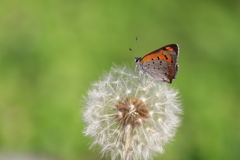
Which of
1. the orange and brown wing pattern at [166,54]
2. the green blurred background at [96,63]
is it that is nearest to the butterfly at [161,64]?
the orange and brown wing pattern at [166,54]

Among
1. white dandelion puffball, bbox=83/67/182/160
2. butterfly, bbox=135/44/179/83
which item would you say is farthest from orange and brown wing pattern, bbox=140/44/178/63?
white dandelion puffball, bbox=83/67/182/160

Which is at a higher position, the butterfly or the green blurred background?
the green blurred background

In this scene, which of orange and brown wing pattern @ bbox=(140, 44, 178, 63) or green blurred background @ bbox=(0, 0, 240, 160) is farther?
green blurred background @ bbox=(0, 0, 240, 160)

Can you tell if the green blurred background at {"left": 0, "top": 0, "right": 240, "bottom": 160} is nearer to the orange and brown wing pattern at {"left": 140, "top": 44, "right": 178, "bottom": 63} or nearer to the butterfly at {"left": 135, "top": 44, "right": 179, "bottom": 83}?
the butterfly at {"left": 135, "top": 44, "right": 179, "bottom": 83}

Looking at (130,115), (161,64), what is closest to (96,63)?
(161,64)

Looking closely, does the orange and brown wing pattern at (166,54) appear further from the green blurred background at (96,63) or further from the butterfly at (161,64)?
the green blurred background at (96,63)

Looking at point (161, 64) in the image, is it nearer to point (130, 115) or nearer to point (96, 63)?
point (130, 115)
